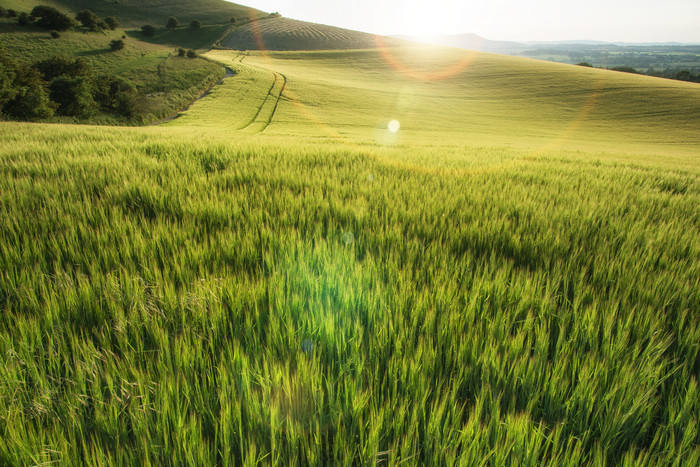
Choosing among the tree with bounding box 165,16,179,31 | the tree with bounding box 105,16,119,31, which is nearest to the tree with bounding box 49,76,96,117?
the tree with bounding box 105,16,119,31

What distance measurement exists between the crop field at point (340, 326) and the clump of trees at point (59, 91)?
112ft

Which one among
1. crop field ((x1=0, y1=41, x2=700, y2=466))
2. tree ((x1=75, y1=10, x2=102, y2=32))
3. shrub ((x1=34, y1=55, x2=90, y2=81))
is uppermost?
tree ((x1=75, y1=10, x2=102, y2=32))

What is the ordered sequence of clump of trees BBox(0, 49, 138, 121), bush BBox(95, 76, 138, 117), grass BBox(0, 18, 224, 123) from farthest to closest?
grass BBox(0, 18, 224, 123), bush BBox(95, 76, 138, 117), clump of trees BBox(0, 49, 138, 121)

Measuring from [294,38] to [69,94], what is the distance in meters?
50.4

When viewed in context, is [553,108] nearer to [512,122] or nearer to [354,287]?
[512,122]

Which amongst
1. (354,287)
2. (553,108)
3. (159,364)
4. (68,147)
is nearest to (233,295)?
(159,364)

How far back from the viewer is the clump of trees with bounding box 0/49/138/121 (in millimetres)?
24516

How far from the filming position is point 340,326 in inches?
37.3

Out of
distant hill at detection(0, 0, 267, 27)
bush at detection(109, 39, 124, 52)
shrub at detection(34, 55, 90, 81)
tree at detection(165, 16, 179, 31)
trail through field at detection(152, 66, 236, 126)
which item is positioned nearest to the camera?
trail through field at detection(152, 66, 236, 126)

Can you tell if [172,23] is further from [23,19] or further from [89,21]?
[23,19]

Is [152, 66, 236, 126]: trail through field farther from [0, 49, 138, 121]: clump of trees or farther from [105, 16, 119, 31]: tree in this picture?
[105, 16, 119, 31]: tree

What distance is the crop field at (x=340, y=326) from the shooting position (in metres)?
0.64

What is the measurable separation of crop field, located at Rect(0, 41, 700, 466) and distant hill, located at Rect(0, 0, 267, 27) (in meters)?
90.8

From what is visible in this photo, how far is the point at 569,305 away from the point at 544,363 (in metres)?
0.49
